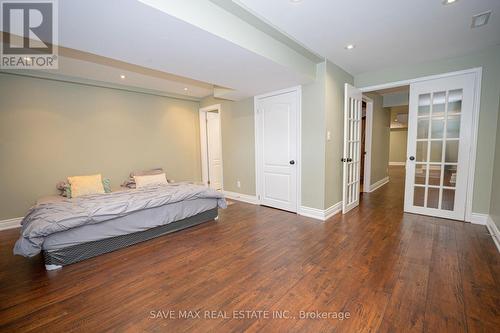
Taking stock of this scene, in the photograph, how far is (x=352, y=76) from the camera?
4.27 metres

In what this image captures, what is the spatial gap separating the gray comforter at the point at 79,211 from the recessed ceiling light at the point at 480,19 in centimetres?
396

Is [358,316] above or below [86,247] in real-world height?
below

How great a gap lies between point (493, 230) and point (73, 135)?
6.85 metres

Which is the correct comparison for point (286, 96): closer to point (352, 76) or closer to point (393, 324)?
point (352, 76)

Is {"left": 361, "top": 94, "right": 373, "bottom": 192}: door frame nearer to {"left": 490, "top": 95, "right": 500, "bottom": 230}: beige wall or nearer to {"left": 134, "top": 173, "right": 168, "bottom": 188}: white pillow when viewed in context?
{"left": 490, "top": 95, "right": 500, "bottom": 230}: beige wall

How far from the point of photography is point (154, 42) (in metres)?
2.14

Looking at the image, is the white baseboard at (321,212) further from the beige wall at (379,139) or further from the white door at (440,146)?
the beige wall at (379,139)

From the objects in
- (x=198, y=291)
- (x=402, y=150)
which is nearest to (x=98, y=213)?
(x=198, y=291)

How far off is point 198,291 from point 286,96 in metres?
3.38

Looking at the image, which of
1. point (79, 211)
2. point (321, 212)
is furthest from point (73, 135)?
point (321, 212)

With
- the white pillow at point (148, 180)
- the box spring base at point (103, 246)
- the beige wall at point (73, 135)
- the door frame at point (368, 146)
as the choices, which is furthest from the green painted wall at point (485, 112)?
the beige wall at point (73, 135)

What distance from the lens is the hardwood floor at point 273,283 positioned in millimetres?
1616

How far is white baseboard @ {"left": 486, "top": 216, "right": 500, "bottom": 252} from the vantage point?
8.66 feet

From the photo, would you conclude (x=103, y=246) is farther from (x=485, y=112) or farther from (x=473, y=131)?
(x=485, y=112)
